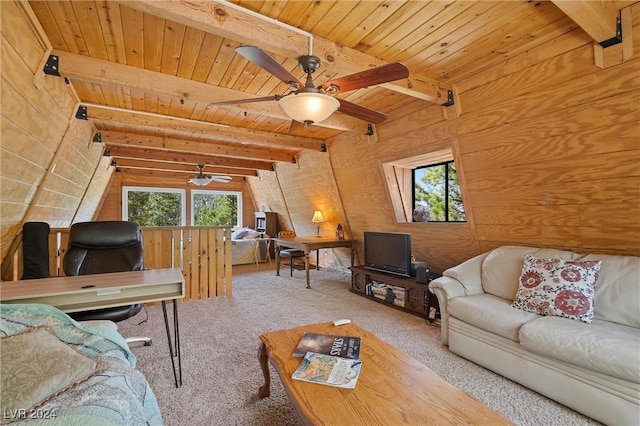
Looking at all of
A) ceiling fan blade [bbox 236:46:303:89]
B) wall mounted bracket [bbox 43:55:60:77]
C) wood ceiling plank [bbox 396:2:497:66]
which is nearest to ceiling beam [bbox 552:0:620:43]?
wood ceiling plank [bbox 396:2:497:66]

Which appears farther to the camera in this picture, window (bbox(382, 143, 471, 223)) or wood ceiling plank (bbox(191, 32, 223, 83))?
window (bbox(382, 143, 471, 223))

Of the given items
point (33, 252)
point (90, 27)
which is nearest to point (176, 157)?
point (33, 252)

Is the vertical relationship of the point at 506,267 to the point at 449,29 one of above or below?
below

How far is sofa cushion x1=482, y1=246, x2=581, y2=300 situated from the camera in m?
2.50

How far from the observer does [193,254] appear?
415 centimetres

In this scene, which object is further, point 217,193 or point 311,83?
point 217,193

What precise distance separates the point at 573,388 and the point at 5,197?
4430 mm

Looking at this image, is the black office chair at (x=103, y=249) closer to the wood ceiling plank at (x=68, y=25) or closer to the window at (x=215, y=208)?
the wood ceiling plank at (x=68, y=25)

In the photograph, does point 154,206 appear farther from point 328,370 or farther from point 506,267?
point 506,267

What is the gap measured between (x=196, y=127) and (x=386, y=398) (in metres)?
3.88

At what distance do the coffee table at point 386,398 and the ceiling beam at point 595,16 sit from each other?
2.02 meters

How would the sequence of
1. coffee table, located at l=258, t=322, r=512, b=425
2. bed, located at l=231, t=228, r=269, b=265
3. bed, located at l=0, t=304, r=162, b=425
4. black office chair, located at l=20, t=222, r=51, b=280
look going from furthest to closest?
bed, located at l=231, t=228, r=269, b=265, black office chair, located at l=20, t=222, r=51, b=280, coffee table, located at l=258, t=322, r=512, b=425, bed, located at l=0, t=304, r=162, b=425

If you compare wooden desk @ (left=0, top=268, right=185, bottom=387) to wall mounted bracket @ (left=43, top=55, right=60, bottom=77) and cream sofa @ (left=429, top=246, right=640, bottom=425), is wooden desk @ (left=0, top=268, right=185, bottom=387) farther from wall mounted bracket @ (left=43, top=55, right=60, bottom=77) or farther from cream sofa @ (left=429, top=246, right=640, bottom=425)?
cream sofa @ (left=429, top=246, right=640, bottom=425)

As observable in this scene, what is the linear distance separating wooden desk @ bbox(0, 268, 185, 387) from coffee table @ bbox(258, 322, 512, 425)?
906mm
